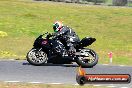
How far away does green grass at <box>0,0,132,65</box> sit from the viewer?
26.3 m

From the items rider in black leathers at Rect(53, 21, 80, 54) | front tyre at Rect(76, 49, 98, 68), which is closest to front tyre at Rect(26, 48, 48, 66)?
rider in black leathers at Rect(53, 21, 80, 54)

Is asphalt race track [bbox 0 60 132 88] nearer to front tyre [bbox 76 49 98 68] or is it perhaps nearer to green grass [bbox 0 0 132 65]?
front tyre [bbox 76 49 98 68]

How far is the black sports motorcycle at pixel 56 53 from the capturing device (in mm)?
18781

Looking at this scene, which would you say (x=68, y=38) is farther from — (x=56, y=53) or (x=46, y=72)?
(x=46, y=72)

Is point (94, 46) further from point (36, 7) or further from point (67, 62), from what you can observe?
point (36, 7)

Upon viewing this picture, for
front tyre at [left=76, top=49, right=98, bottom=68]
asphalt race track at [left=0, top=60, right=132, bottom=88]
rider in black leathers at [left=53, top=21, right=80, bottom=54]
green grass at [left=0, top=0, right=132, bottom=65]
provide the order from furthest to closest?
green grass at [left=0, top=0, right=132, bottom=65]
rider in black leathers at [left=53, top=21, right=80, bottom=54]
front tyre at [left=76, top=49, right=98, bottom=68]
asphalt race track at [left=0, top=60, right=132, bottom=88]

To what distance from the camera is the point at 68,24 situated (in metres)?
40.7

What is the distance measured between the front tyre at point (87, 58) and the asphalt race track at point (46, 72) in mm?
259

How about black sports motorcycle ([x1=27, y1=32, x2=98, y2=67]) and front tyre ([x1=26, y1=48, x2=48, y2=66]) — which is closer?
black sports motorcycle ([x1=27, y1=32, x2=98, y2=67])

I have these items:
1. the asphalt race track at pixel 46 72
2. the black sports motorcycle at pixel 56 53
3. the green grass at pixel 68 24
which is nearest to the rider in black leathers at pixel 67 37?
the black sports motorcycle at pixel 56 53

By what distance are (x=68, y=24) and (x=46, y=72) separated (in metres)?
23.5

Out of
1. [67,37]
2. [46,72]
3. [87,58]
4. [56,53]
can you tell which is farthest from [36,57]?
[87,58]

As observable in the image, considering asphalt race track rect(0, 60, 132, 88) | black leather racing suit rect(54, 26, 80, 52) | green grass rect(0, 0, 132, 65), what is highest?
black leather racing suit rect(54, 26, 80, 52)

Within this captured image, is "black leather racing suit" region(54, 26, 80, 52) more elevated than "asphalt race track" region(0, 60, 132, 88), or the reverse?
"black leather racing suit" region(54, 26, 80, 52)
